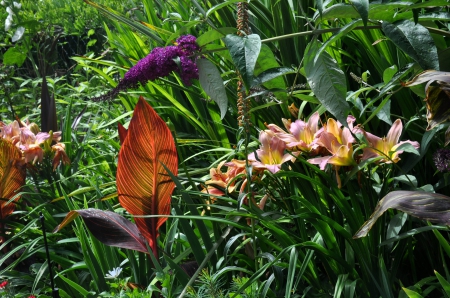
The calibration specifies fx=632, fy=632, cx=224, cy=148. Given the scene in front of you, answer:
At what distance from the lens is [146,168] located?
68.9 inches

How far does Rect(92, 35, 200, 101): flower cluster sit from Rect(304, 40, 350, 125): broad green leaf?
286 mm

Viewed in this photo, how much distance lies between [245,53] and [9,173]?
4.46ft

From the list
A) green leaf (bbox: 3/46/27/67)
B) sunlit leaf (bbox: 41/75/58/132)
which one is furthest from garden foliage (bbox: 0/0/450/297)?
green leaf (bbox: 3/46/27/67)

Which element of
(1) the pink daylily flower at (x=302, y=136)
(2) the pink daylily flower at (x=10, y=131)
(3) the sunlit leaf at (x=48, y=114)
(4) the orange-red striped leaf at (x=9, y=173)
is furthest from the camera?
(3) the sunlit leaf at (x=48, y=114)

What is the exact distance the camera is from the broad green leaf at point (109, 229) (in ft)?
5.54

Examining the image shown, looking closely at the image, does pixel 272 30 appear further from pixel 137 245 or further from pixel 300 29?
pixel 137 245

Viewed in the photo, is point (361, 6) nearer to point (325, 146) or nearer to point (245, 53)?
point (245, 53)

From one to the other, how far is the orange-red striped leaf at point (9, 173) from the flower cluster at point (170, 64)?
0.81 m

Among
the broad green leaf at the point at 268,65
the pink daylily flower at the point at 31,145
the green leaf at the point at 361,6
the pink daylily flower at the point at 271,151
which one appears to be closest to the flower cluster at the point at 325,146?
the pink daylily flower at the point at 271,151

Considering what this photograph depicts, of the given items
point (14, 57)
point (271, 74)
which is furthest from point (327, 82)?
point (14, 57)

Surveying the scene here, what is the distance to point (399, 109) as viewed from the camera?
219cm

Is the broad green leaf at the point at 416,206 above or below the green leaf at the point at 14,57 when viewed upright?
above

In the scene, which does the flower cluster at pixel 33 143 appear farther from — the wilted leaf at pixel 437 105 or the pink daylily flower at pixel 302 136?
the wilted leaf at pixel 437 105

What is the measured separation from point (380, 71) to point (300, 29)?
0.37 meters
